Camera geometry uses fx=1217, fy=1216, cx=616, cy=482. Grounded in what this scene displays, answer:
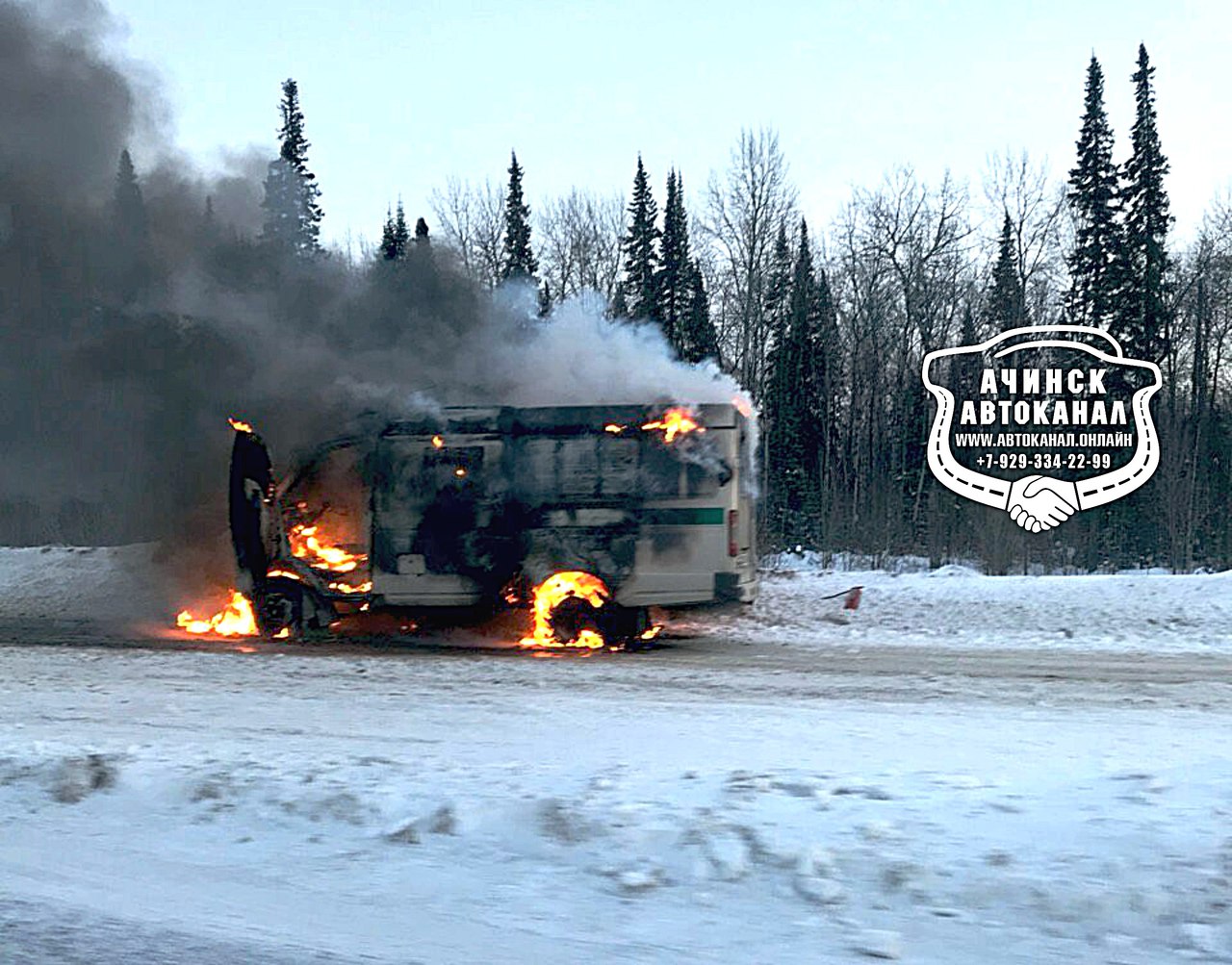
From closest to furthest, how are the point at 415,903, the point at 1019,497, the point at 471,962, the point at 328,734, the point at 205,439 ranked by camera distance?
1. the point at 471,962
2. the point at 415,903
3. the point at 328,734
4. the point at 205,439
5. the point at 1019,497

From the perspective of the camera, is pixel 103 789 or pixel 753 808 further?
pixel 103 789

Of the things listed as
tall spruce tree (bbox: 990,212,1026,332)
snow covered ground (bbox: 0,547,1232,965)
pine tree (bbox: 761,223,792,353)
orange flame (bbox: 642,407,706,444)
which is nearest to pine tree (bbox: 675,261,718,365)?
pine tree (bbox: 761,223,792,353)

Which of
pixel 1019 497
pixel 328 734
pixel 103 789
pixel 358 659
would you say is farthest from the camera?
pixel 1019 497

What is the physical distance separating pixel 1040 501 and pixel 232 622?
22.5 meters

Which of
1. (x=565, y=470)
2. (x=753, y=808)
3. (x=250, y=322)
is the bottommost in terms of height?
(x=753, y=808)

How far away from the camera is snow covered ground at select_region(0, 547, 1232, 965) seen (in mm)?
4555

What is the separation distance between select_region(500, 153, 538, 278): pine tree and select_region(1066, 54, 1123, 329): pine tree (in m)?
19.0

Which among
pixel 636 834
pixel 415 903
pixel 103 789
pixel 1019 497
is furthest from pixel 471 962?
pixel 1019 497

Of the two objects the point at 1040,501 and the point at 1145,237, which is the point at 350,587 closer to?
the point at 1040,501

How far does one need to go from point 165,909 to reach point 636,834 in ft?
6.52

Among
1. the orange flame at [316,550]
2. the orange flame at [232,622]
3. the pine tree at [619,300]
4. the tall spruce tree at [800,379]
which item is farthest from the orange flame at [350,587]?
the tall spruce tree at [800,379]

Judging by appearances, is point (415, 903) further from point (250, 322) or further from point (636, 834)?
point (250, 322)

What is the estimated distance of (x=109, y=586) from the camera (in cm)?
1744

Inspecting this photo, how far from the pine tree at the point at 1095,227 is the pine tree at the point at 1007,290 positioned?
5.99 feet
